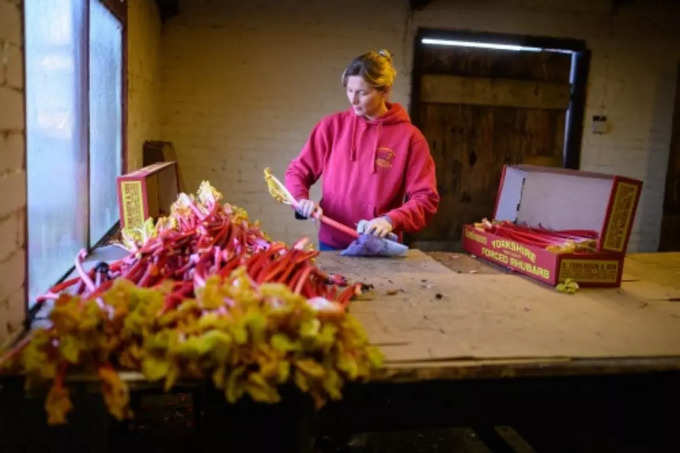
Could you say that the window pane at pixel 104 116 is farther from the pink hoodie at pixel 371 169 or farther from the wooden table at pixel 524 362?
the wooden table at pixel 524 362

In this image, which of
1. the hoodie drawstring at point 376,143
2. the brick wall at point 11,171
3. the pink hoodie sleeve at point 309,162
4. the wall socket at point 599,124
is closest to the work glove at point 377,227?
the hoodie drawstring at point 376,143

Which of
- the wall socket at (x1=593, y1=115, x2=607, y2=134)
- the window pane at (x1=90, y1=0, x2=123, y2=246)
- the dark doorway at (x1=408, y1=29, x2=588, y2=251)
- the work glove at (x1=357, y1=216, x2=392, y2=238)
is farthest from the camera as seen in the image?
the wall socket at (x1=593, y1=115, x2=607, y2=134)

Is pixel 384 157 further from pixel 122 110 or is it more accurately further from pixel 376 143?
pixel 122 110

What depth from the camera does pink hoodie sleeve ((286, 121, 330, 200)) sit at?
140 inches

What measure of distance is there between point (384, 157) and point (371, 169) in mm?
98

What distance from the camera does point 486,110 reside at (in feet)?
21.6

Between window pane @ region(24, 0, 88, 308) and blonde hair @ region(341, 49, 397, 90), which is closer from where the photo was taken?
window pane @ region(24, 0, 88, 308)

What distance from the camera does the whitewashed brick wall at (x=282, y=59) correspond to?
Answer: 6.04 meters

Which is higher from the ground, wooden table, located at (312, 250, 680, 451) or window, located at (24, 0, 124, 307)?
window, located at (24, 0, 124, 307)

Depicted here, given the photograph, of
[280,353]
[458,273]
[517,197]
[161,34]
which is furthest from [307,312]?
[161,34]

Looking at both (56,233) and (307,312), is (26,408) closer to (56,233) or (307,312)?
(307,312)

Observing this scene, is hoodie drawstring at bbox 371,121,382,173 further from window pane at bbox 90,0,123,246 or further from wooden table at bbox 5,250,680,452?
window pane at bbox 90,0,123,246

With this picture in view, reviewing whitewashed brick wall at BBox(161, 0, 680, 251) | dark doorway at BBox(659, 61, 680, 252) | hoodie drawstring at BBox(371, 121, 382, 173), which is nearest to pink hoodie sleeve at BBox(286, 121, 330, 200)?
hoodie drawstring at BBox(371, 121, 382, 173)

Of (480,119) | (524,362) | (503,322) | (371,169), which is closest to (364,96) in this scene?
(371,169)
